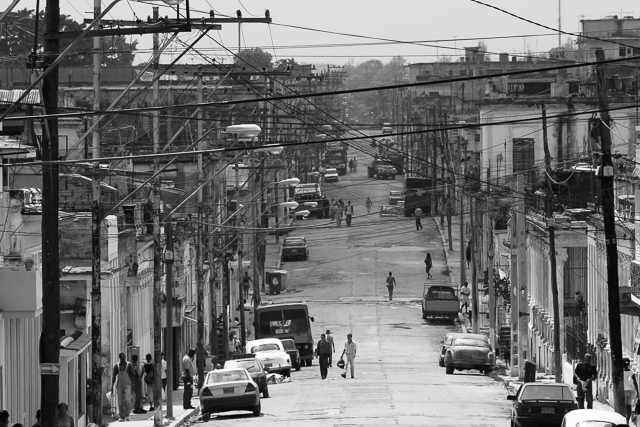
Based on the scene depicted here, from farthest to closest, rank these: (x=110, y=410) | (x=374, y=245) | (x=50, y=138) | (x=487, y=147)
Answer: (x=374, y=245) → (x=487, y=147) → (x=110, y=410) → (x=50, y=138)

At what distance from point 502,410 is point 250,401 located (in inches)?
250

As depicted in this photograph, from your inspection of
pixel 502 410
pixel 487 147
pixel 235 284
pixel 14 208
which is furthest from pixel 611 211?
pixel 487 147

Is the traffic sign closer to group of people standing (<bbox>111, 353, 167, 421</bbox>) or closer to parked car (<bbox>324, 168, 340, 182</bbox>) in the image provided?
group of people standing (<bbox>111, 353, 167, 421</bbox>)

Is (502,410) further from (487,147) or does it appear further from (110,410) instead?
(487,147)

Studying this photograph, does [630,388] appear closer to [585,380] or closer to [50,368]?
[585,380]

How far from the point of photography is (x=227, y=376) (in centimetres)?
3559

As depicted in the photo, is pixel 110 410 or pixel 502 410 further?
pixel 110 410

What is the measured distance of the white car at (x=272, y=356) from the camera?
1966 inches

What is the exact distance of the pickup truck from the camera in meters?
73.8

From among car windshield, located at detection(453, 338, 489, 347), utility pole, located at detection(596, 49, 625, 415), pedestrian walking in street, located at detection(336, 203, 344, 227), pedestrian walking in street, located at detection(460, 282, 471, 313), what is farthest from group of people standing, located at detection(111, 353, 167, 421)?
pedestrian walking in street, located at detection(336, 203, 344, 227)

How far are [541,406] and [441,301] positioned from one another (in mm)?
44362

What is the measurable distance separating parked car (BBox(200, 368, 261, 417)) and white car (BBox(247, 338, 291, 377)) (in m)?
13.7

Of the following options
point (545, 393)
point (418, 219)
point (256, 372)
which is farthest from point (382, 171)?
point (545, 393)

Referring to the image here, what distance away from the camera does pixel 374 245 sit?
104 meters
